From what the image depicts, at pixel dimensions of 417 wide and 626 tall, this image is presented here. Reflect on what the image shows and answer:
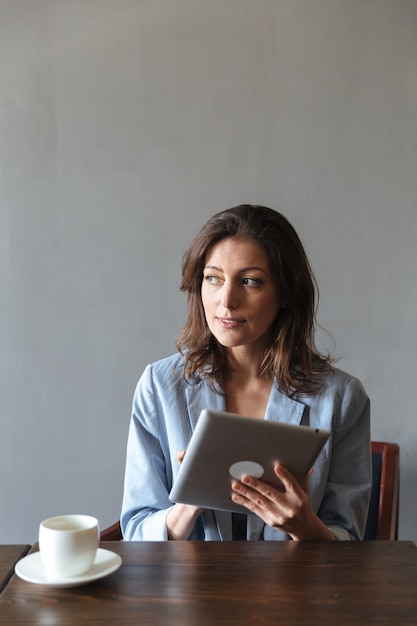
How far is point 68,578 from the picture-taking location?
3.67ft

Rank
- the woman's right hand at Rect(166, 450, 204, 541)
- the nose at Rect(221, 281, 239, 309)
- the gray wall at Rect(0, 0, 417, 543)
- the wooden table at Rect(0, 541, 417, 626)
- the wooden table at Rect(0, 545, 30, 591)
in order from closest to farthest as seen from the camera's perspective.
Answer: the wooden table at Rect(0, 541, 417, 626), the wooden table at Rect(0, 545, 30, 591), the woman's right hand at Rect(166, 450, 204, 541), the nose at Rect(221, 281, 239, 309), the gray wall at Rect(0, 0, 417, 543)

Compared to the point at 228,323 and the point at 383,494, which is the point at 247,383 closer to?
the point at 228,323

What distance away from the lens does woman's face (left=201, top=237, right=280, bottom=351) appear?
167cm

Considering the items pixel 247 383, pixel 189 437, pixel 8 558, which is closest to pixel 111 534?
pixel 189 437

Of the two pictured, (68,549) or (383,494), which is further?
(383,494)

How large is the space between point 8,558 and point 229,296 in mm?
712

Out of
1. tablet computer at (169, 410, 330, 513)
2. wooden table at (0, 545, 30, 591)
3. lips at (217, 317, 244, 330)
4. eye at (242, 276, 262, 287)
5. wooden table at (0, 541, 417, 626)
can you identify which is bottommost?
wooden table at (0, 545, 30, 591)

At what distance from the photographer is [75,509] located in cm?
257

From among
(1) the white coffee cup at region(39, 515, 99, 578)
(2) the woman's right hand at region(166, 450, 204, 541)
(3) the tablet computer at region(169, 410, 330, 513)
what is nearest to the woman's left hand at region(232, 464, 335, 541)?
(3) the tablet computer at region(169, 410, 330, 513)

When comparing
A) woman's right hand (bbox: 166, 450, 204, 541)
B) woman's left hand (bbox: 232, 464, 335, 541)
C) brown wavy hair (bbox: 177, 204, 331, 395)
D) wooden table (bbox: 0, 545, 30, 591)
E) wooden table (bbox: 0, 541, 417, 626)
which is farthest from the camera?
brown wavy hair (bbox: 177, 204, 331, 395)

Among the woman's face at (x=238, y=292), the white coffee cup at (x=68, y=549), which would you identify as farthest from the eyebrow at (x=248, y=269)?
the white coffee cup at (x=68, y=549)

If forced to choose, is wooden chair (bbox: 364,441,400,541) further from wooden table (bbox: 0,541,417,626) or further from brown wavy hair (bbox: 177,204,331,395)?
wooden table (bbox: 0,541,417,626)

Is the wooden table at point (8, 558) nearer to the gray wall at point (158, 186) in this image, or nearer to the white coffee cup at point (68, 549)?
the white coffee cup at point (68, 549)

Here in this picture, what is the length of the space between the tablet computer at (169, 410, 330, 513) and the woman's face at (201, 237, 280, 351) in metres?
0.38
